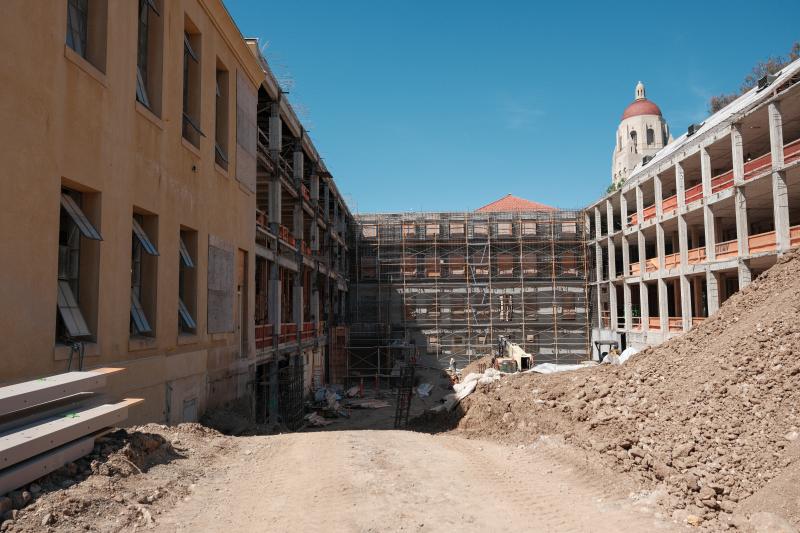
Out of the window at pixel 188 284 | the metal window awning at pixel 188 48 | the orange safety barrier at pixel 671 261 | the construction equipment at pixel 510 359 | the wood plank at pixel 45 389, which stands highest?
the metal window awning at pixel 188 48

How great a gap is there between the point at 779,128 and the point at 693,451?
18.3 metres

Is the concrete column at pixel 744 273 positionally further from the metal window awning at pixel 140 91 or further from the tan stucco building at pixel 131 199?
the metal window awning at pixel 140 91

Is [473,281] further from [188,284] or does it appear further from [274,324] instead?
[188,284]

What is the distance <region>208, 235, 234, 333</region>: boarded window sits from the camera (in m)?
14.3

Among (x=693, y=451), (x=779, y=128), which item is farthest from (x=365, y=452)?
A: (x=779, y=128)

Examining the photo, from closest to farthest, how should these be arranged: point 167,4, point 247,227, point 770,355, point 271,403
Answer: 1. point 770,355
2. point 167,4
3. point 247,227
4. point 271,403

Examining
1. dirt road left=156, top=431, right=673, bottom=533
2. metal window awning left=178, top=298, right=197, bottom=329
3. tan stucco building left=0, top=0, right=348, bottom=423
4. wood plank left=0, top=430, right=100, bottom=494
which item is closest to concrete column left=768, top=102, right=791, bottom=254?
dirt road left=156, top=431, right=673, bottom=533

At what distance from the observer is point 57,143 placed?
8.26 m

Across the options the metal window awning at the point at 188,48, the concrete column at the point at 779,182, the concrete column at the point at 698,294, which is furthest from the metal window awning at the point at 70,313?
the concrete column at the point at 698,294

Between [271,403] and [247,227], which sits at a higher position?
[247,227]

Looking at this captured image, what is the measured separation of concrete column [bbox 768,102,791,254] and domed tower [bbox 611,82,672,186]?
52.4 m

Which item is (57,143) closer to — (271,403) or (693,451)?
(693,451)

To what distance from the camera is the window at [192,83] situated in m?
13.8

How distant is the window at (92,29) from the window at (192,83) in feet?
13.3
